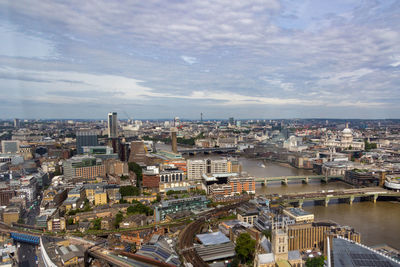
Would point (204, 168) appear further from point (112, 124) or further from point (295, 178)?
point (112, 124)

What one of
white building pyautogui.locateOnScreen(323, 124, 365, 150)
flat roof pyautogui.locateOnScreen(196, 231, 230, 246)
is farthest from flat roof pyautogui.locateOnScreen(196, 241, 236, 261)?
white building pyautogui.locateOnScreen(323, 124, 365, 150)

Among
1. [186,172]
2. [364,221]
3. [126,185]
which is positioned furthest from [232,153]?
[364,221]

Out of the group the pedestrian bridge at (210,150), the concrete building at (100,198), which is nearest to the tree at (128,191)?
the concrete building at (100,198)

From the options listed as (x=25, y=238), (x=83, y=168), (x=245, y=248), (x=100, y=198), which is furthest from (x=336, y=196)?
(x=83, y=168)

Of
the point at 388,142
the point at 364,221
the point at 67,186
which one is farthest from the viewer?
the point at 388,142

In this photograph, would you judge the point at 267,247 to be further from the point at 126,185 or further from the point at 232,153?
the point at 232,153
